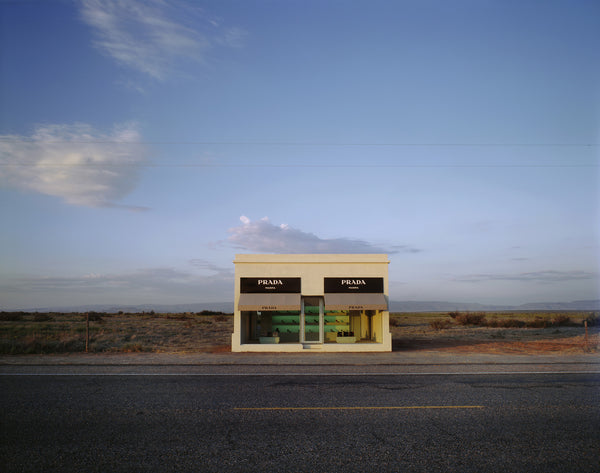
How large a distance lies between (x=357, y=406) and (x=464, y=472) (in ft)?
12.5

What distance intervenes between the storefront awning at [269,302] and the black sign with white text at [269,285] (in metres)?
0.26

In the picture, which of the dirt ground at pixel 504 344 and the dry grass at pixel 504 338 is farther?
the dry grass at pixel 504 338

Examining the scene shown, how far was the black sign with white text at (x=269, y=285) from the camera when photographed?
22.5 meters

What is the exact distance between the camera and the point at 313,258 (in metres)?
22.7

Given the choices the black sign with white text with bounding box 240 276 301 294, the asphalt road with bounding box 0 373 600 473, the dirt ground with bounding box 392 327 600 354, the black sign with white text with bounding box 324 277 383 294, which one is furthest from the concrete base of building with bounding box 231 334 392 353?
→ the asphalt road with bounding box 0 373 600 473

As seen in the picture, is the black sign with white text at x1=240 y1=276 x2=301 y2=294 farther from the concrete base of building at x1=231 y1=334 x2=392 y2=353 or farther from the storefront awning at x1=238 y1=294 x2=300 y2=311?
the concrete base of building at x1=231 y1=334 x2=392 y2=353

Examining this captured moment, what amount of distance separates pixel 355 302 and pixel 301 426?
1479 cm

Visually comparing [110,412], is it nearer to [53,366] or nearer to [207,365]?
[207,365]


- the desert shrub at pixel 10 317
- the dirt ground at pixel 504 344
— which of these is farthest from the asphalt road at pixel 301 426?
the desert shrub at pixel 10 317

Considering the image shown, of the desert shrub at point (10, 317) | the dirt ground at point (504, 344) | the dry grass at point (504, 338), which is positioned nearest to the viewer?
the dirt ground at point (504, 344)

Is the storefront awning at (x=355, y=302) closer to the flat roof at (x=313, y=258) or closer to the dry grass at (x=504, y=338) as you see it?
the flat roof at (x=313, y=258)

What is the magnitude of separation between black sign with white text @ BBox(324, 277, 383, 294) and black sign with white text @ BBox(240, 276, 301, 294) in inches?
67.9

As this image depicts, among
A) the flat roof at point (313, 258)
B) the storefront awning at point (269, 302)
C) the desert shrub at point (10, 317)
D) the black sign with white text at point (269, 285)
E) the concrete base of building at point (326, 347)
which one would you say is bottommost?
the desert shrub at point (10, 317)

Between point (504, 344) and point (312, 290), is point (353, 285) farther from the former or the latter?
point (504, 344)
